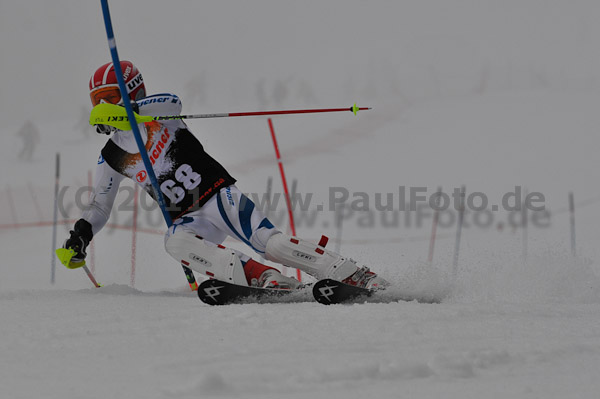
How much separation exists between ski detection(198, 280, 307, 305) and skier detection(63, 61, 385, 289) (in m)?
0.06

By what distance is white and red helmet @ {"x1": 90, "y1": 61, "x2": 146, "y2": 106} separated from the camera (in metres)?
3.87

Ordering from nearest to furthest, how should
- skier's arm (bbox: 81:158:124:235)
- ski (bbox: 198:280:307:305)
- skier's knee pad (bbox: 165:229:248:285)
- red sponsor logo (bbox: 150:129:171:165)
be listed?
ski (bbox: 198:280:307:305), skier's knee pad (bbox: 165:229:248:285), red sponsor logo (bbox: 150:129:171:165), skier's arm (bbox: 81:158:124:235)

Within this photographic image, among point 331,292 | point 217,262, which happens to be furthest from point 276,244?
point 331,292

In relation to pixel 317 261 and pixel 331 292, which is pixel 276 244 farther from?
pixel 331 292

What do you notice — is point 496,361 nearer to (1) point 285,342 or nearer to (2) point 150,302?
(1) point 285,342

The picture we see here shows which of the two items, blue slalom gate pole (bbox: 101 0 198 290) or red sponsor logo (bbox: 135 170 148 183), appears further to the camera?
red sponsor logo (bbox: 135 170 148 183)

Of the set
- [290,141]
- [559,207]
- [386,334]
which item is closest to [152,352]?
[386,334]

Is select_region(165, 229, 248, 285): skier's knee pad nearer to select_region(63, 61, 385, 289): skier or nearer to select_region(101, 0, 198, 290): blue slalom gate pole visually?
select_region(63, 61, 385, 289): skier

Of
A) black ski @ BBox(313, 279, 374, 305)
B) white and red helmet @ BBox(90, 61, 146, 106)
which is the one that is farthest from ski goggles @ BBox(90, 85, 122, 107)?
black ski @ BBox(313, 279, 374, 305)

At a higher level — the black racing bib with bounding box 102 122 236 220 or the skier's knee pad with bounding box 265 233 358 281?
the black racing bib with bounding box 102 122 236 220

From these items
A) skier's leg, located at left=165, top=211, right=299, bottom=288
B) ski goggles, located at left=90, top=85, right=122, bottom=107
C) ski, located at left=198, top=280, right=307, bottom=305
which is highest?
ski goggles, located at left=90, top=85, right=122, bottom=107

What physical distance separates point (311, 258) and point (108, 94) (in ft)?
5.01

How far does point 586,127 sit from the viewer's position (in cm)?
1920

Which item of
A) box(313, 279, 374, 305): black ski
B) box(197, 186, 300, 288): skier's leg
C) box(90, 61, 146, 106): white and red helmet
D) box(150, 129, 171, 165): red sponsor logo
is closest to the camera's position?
box(313, 279, 374, 305): black ski
